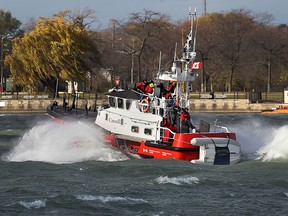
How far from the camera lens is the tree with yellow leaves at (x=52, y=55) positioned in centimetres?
9656

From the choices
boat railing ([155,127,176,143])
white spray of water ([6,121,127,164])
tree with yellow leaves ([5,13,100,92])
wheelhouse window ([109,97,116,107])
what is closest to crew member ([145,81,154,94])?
wheelhouse window ([109,97,116,107])

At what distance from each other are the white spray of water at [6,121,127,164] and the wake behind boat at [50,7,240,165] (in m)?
0.67

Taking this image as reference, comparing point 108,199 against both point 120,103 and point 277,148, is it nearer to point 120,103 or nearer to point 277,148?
point 277,148

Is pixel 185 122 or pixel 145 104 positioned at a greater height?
pixel 145 104

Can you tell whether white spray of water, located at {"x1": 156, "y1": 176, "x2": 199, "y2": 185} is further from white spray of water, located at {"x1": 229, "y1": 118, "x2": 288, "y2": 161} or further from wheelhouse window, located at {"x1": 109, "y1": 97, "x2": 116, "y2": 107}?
wheelhouse window, located at {"x1": 109, "y1": 97, "x2": 116, "y2": 107}

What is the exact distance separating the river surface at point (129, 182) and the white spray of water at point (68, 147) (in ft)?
0.16

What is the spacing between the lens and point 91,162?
1380 inches

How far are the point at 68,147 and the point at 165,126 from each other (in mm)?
6446

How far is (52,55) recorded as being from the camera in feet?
316

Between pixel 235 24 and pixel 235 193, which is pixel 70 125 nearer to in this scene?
pixel 235 193

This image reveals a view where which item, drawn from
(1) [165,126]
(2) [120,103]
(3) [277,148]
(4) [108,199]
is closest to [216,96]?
(2) [120,103]

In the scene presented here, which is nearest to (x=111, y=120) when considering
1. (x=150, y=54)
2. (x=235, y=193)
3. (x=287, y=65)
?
(x=235, y=193)

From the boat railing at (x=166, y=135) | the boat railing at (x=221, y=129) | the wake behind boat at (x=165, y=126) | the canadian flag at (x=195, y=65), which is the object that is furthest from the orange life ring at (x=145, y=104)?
the boat railing at (x=221, y=129)

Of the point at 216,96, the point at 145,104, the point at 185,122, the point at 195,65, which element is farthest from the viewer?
the point at 216,96
